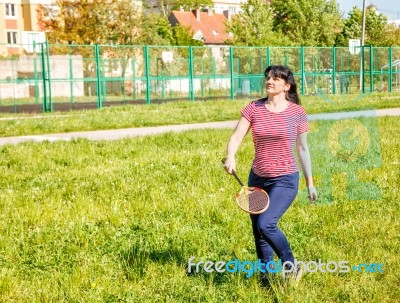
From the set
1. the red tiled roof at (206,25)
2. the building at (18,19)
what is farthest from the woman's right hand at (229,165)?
the red tiled roof at (206,25)

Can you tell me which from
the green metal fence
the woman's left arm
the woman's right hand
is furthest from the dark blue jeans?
the green metal fence

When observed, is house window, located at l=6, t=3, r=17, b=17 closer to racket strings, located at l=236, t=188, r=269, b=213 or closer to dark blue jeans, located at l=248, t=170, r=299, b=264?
dark blue jeans, located at l=248, t=170, r=299, b=264

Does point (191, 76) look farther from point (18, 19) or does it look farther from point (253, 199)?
point (18, 19)

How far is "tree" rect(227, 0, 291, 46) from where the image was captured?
2243 inches

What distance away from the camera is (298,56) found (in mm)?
39344

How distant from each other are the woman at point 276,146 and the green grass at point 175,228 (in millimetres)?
374

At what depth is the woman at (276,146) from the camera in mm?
5098

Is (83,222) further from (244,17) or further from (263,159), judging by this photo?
(244,17)

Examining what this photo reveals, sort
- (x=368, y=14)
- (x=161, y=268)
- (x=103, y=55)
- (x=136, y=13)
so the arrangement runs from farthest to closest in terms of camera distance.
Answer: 1. (x=368, y=14)
2. (x=136, y=13)
3. (x=103, y=55)
4. (x=161, y=268)

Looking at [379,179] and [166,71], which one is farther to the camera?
[166,71]

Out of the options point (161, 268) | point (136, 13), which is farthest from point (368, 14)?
point (161, 268)

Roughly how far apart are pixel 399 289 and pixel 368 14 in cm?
7012

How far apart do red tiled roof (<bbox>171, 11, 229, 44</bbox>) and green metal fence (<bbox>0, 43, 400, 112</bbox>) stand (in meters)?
60.6

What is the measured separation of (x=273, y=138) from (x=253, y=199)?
55 centimetres
